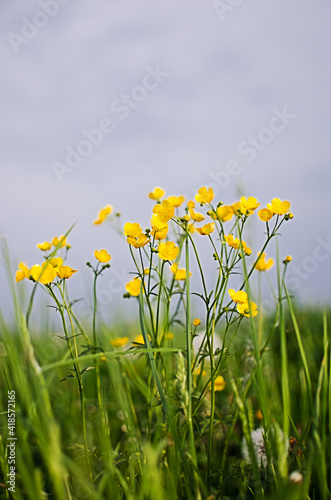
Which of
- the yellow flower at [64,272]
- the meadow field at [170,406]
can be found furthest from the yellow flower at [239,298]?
the yellow flower at [64,272]

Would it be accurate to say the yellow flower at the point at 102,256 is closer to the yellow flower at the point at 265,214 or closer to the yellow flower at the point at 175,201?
the yellow flower at the point at 175,201

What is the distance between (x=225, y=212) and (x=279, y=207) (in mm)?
224

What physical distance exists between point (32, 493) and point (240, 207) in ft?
3.61

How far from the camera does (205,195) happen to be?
1664mm

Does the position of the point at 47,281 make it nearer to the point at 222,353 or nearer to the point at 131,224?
the point at 131,224

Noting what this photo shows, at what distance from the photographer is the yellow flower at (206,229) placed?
5.37 ft

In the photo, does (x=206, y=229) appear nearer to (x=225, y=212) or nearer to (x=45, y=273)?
(x=225, y=212)

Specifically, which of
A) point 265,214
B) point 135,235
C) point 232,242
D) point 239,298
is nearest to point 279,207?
point 265,214

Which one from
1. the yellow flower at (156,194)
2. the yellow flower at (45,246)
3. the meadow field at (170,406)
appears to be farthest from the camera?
the yellow flower at (156,194)

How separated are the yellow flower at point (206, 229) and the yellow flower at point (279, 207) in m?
0.22

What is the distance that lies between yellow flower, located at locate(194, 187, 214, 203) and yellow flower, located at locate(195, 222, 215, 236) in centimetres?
9

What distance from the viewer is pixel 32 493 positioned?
1.03 m

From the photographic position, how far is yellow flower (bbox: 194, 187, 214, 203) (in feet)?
5.42

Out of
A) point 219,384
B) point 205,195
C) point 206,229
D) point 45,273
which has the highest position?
point 205,195
